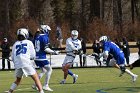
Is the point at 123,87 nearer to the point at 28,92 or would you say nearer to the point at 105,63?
the point at 28,92

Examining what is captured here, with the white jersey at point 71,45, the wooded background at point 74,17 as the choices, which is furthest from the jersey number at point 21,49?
the wooded background at point 74,17

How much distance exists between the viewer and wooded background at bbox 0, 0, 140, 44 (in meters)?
56.7

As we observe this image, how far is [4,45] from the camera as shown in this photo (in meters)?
35.3

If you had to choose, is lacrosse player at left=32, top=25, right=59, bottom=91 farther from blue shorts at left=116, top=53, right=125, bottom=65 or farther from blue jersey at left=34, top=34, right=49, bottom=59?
blue shorts at left=116, top=53, right=125, bottom=65

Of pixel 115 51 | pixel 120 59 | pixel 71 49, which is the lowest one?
pixel 120 59

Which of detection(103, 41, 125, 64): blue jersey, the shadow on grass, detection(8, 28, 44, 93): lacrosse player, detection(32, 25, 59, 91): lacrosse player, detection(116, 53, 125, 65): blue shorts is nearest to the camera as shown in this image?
detection(8, 28, 44, 93): lacrosse player

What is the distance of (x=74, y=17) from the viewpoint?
7375cm

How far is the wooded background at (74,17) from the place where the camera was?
56719mm

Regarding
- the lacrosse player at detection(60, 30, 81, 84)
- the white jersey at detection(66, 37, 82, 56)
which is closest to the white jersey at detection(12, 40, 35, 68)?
the lacrosse player at detection(60, 30, 81, 84)

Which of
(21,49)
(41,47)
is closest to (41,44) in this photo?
(41,47)

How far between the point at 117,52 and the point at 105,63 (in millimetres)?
12297

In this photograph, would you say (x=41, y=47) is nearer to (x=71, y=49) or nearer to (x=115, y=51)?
(x=71, y=49)

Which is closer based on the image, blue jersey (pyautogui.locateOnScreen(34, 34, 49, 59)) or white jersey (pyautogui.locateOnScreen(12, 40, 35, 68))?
white jersey (pyautogui.locateOnScreen(12, 40, 35, 68))

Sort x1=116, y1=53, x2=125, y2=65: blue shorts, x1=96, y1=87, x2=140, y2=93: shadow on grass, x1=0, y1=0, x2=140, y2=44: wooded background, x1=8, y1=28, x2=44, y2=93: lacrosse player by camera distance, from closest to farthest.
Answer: x1=8, y1=28, x2=44, y2=93: lacrosse player, x1=96, y1=87, x2=140, y2=93: shadow on grass, x1=116, y1=53, x2=125, y2=65: blue shorts, x1=0, y1=0, x2=140, y2=44: wooded background
